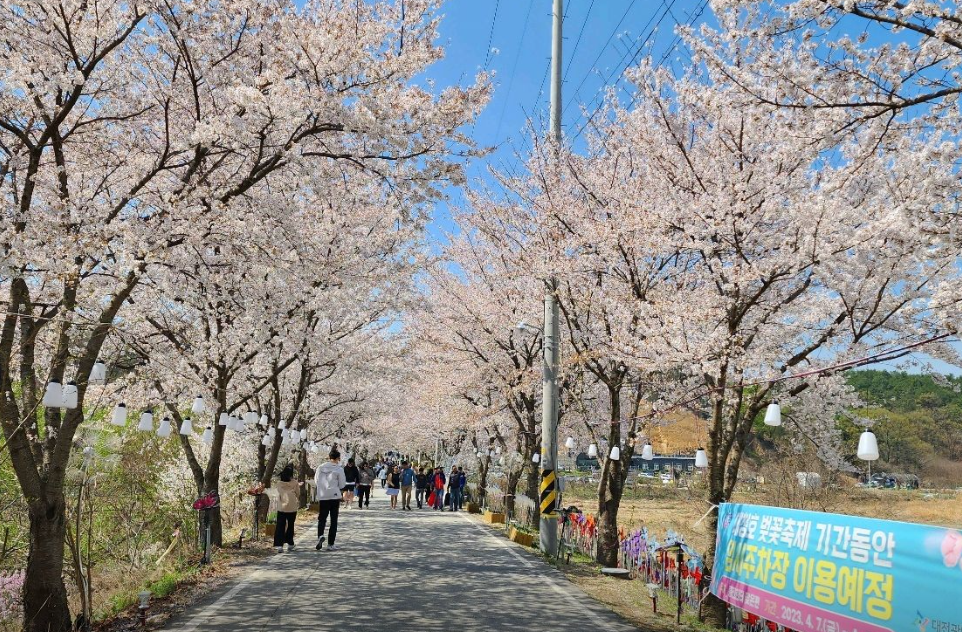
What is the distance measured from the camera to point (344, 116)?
739cm

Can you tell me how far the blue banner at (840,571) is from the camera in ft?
15.3

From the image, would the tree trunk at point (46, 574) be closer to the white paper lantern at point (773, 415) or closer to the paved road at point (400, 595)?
the paved road at point (400, 595)

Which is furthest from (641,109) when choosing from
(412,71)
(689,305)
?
(412,71)

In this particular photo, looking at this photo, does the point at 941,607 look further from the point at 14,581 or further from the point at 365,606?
the point at 14,581

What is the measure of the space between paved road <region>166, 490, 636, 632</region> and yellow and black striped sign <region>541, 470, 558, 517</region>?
3.26 ft

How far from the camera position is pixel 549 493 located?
13.1 m

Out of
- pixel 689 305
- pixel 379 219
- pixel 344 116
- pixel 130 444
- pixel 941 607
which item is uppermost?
pixel 379 219

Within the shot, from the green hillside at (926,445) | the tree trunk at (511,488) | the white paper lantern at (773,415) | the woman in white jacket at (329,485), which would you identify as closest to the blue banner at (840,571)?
the white paper lantern at (773,415)

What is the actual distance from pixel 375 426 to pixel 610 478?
37141mm

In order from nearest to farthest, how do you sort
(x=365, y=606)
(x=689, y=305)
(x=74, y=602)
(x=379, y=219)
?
1. (x=365, y=606)
2. (x=74, y=602)
3. (x=689, y=305)
4. (x=379, y=219)

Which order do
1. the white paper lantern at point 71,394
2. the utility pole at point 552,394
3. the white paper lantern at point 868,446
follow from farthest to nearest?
the utility pole at point 552,394 → the white paper lantern at point 71,394 → the white paper lantern at point 868,446

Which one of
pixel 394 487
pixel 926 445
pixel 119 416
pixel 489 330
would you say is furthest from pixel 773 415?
pixel 926 445

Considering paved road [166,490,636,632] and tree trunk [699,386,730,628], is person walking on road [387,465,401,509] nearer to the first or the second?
paved road [166,490,636,632]

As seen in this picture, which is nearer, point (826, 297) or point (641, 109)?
point (826, 297)
